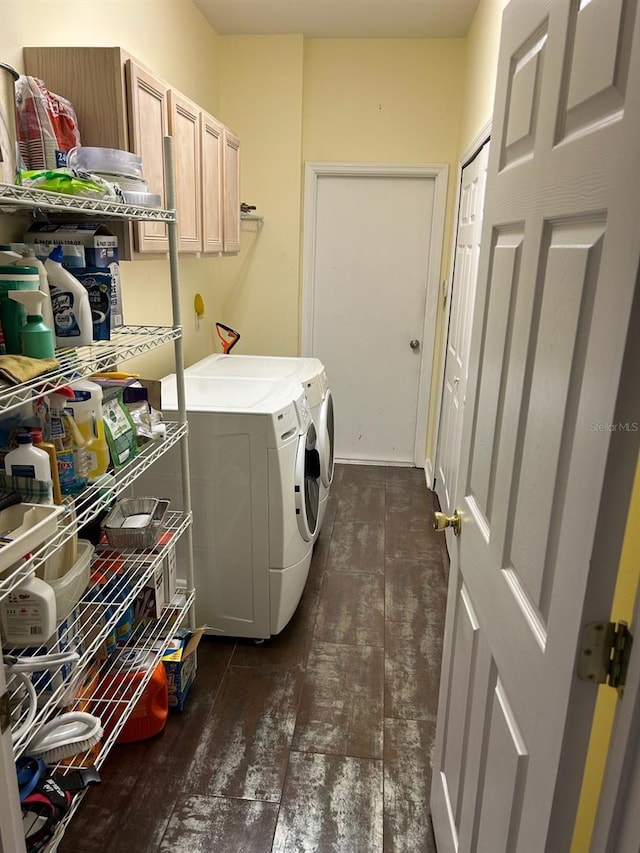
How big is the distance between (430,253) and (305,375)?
1.73 metres

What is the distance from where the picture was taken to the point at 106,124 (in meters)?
1.83

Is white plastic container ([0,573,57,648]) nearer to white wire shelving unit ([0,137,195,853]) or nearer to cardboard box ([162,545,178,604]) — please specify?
white wire shelving unit ([0,137,195,853])

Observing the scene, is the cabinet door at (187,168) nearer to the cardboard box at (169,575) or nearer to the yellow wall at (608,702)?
the cardboard box at (169,575)

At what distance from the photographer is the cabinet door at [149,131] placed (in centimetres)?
188

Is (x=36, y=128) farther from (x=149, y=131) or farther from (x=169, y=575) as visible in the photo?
(x=169, y=575)

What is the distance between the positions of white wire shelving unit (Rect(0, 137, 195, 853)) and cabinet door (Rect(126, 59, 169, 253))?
15 cm

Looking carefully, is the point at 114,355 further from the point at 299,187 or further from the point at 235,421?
the point at 299,187

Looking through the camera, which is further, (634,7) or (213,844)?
(213,844)

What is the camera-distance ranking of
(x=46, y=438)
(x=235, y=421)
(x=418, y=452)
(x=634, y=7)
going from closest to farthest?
(x=634, y=7) → (x=46, y=438) → (x=235, y=421) → (x=418, y=452)

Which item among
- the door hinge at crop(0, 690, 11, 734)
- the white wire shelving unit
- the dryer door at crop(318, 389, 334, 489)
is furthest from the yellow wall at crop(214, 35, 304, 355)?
A: the door hinge at crop(0, 690, 11, 734)

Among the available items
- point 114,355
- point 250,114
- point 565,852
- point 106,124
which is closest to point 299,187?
point 250,114

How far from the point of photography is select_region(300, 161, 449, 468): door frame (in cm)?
396

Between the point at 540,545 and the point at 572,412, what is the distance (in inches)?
8.5

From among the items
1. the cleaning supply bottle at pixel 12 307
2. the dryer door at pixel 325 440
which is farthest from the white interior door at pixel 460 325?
the cleaning supply bottle at pixel 12 307
